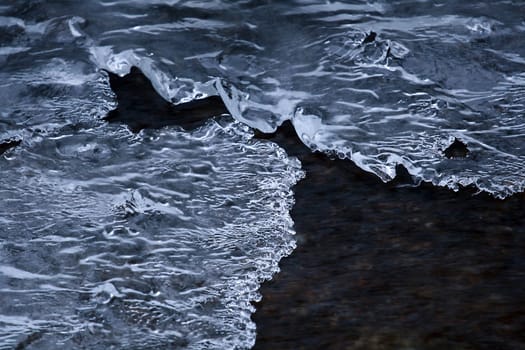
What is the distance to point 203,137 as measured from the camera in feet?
7.04

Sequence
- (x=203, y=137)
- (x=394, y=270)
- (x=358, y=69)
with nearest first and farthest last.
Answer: (x=394, y=270)
(x=203, y=137)
(x=358, y=69)

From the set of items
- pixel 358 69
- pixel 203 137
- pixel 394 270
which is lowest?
pixel 394 270

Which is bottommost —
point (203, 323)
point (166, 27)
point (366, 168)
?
point (203, 323)

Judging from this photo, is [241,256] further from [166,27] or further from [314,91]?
[166,27]

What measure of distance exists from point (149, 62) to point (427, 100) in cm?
79

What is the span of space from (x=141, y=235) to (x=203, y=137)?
379mm

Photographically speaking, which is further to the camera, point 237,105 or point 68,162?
point 237,105

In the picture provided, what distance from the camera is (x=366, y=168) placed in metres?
2.05

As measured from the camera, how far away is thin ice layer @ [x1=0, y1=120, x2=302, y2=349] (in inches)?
66.2

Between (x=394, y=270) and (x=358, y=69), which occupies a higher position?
(x=358, y=69)

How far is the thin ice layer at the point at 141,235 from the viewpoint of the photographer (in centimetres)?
168

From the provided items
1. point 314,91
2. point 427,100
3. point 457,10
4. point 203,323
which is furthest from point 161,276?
point 457,10

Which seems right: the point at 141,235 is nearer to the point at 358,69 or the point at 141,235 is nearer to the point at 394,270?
the point at 394,270

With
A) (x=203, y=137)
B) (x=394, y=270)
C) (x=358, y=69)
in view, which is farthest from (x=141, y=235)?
(x=358, y=69)
